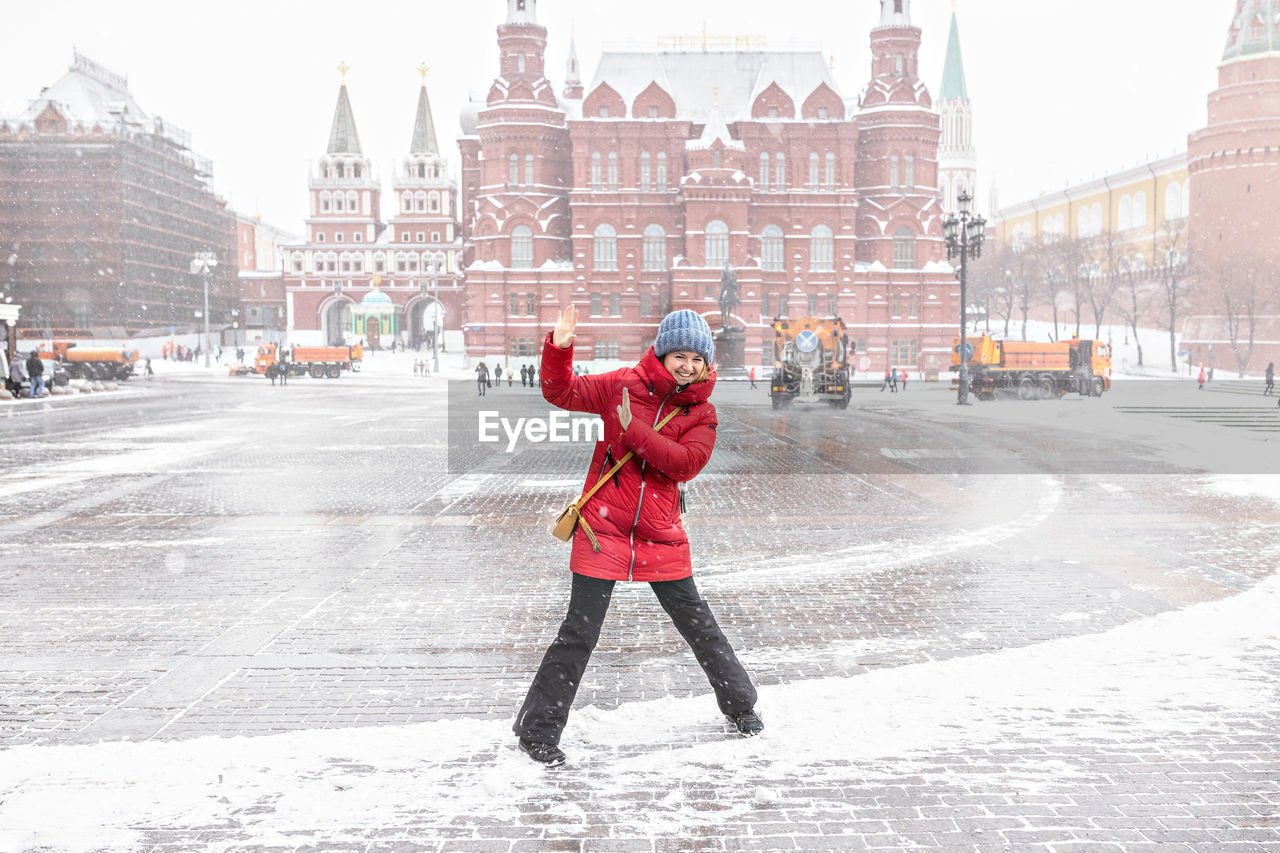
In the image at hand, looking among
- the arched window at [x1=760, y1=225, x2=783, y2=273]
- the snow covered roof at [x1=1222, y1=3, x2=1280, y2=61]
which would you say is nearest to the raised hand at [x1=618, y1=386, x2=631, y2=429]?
the arched window at [x1=760, y1=225, x2=783, y2=273]

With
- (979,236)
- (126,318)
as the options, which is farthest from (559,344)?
(126,318)

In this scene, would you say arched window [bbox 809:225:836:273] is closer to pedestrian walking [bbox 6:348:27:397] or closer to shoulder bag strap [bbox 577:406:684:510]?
pedestrian walking [bbox 6:348:27:397]

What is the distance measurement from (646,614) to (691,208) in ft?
205

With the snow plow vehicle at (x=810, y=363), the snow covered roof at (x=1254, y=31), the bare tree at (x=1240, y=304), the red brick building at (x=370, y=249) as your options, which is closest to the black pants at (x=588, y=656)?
the snow plow vehicle at (x=810, y=363)

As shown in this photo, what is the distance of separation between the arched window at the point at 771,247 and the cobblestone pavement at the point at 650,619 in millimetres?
55122

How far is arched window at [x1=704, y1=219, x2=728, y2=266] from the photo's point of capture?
223 ft

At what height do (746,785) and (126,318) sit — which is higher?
(126,318)

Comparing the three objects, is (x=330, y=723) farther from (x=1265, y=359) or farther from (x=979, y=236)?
(x=1265, y=359)

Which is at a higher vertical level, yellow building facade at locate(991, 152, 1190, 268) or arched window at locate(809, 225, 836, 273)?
yellow building facade at locate(991, 152, 1190, 268)

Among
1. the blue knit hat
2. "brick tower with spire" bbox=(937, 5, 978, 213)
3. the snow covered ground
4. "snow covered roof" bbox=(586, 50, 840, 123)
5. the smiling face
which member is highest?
"brick tower with spire" bbox=(937, 5, 978, 213)

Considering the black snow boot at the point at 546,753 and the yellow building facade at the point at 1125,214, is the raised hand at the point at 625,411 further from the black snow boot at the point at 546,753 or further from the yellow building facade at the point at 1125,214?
the yellow building facade at the point at 1125,214

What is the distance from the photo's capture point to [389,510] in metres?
11.5

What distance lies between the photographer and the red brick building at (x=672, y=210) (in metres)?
69.8

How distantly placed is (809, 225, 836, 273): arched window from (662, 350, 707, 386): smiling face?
6781 centimetres
